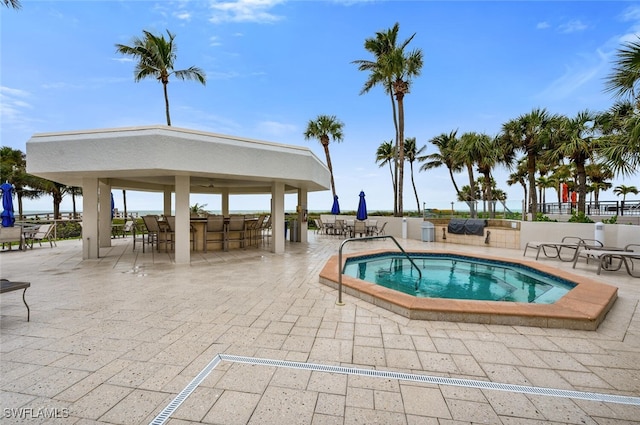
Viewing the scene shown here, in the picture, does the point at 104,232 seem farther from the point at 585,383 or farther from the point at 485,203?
the point at 485,203

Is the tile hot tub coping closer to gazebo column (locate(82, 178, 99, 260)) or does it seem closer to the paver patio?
the paver patio

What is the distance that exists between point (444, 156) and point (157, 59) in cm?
2292

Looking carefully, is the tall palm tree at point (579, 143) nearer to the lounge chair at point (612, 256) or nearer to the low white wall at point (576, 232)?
the low white wall at point (576, 232)

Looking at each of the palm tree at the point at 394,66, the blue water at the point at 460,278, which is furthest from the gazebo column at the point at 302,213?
the palm tree at the point at 394,66

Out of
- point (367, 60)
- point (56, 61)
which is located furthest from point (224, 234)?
point (367, 60)

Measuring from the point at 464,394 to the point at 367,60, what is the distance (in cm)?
1852

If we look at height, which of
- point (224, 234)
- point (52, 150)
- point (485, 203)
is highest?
point (52, 150)

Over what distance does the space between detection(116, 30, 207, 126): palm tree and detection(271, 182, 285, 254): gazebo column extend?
921cm

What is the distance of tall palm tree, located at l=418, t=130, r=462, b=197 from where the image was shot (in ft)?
79.4

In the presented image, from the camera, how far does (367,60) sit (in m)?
17.1

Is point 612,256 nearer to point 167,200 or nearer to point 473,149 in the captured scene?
point 473,149

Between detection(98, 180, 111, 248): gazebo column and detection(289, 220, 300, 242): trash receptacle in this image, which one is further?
detection(289, 220, 300, 242): trash receptacle

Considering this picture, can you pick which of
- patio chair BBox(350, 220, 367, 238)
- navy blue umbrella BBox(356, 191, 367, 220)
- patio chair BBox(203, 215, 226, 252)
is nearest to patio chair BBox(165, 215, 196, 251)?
patio chair BBox(203, 215, 226, 252)

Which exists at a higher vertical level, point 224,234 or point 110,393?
point 224,234
